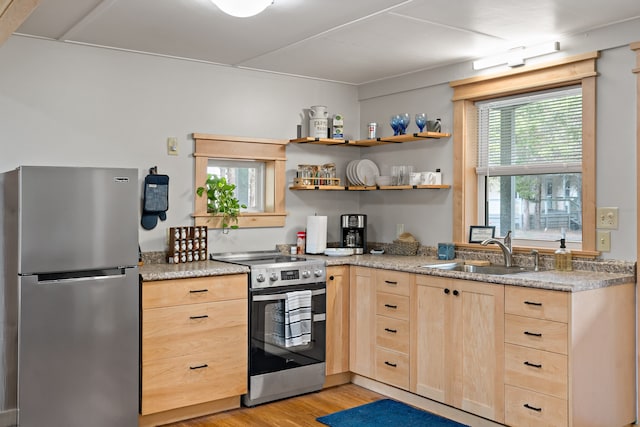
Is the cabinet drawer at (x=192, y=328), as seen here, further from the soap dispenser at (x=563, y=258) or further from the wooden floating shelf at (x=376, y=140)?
the soap dispenser at (x=563, y=258)

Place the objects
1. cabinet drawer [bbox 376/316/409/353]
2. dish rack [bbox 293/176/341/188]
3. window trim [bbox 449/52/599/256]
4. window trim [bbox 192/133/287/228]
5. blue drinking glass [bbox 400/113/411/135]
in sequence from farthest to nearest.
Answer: dish rack [bbox 293/176/341/188] < blue drinking glass [bbox 400/113/411/135] < window trim [bbox 192/133/287/228] < cabinet drawer [bbox 376/316/409/353] < window trim [bbox 449/52/599/256]

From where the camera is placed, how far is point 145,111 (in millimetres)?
4117

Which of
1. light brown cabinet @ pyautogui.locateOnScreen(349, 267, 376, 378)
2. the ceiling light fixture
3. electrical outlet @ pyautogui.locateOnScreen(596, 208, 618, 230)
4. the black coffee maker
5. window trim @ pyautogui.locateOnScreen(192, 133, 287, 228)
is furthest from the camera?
the black coffee maker

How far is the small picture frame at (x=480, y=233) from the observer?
4.22 m

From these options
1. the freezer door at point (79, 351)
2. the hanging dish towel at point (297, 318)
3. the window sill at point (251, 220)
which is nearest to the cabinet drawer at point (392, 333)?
the hanging dish towel at point (297, 318)

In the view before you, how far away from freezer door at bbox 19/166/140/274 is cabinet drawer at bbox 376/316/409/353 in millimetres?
1696

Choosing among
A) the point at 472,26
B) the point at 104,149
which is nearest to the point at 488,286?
the point at 472,26

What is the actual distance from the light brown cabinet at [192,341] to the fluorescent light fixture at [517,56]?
216cm

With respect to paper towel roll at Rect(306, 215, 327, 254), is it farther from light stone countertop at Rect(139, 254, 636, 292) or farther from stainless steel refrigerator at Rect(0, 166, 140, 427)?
stainless steel refrigerator at Rect(0, 166, 140, 427)

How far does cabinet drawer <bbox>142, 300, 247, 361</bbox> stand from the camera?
11.6 ft

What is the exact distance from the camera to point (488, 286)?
134 inches

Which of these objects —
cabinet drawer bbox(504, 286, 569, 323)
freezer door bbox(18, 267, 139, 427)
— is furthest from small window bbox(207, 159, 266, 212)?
cabinet drawer bbox(504, 286, 569, 323)

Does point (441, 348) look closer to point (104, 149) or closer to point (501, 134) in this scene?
point (501, 134)

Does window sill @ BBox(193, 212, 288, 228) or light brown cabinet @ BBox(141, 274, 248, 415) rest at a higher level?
window sill @ BBox(193, 212, 288, 228)
